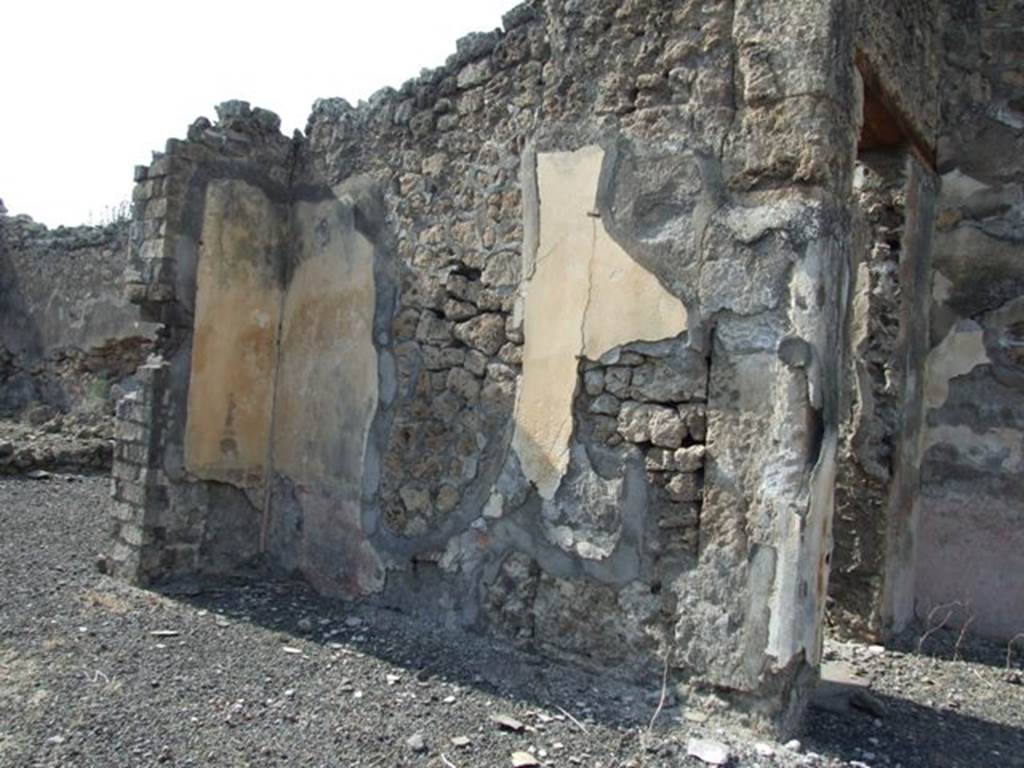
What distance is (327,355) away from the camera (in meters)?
4.25

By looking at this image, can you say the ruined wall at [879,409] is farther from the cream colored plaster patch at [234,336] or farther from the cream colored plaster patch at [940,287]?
the cream colored plaster patch at [234,336]

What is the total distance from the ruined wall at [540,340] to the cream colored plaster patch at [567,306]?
0.01 metres

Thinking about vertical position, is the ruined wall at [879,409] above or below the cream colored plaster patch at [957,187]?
below

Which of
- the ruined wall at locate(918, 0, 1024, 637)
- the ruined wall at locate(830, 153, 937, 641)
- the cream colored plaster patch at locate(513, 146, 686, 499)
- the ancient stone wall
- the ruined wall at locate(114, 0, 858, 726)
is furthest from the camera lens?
the ancient stone wall

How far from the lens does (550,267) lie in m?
3.36

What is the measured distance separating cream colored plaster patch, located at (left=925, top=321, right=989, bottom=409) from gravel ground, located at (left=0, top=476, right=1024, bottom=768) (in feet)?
3.66

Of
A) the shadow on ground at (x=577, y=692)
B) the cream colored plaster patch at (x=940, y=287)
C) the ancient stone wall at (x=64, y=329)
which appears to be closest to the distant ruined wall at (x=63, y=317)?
the ancient stone wall at (x=64, y=329)

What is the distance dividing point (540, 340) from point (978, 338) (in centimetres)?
218

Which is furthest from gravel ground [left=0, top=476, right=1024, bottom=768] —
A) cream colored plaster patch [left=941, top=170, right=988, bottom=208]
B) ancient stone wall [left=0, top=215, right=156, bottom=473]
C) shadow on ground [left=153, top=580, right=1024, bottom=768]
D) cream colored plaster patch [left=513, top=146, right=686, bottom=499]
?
ancient stone wall [left=0, top=215, right=156, bottom=473]

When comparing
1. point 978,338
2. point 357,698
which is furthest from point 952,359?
point 357,698

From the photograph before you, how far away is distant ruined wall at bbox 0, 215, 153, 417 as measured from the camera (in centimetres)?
911

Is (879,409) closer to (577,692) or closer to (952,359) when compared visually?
(952,359)

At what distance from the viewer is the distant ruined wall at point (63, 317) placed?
29.9 feet

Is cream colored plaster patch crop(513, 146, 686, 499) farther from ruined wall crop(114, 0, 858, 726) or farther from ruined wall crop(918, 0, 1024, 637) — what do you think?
ruined wall crop(918, 0, 1024, 637)
